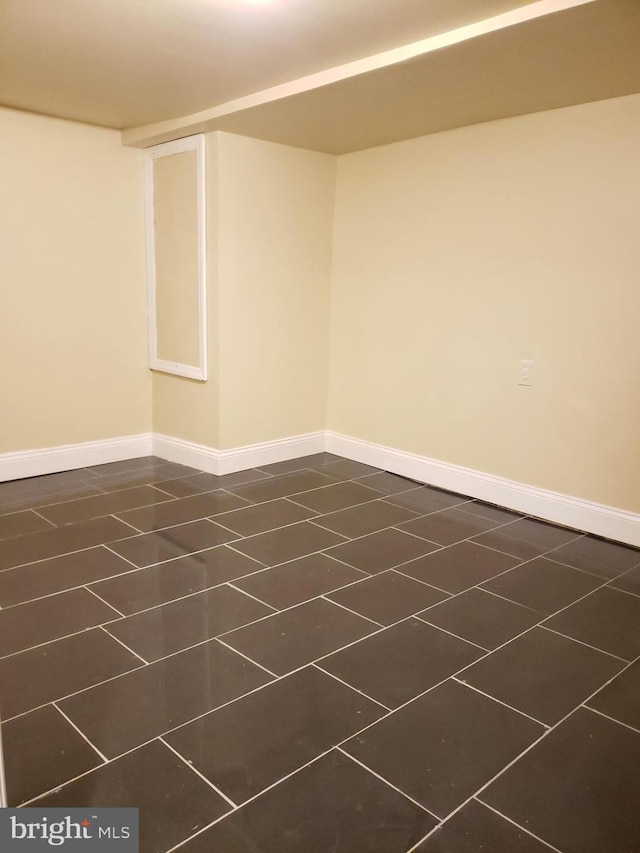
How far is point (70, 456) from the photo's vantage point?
4219mm

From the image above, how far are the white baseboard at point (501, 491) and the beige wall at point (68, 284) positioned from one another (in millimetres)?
1605

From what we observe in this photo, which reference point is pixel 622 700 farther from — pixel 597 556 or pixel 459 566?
pixel 597 556

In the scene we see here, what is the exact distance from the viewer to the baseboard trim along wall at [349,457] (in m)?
3.42

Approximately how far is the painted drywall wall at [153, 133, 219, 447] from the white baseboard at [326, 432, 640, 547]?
100 cm

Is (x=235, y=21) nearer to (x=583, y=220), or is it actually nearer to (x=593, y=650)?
(x=583, y=220)

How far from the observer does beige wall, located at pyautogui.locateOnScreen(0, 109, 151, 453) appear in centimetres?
379

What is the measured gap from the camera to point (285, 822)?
156 centimetres

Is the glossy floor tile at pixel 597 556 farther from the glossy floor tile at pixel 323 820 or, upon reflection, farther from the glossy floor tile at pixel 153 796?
the glossy floor tile at pixel 153 796

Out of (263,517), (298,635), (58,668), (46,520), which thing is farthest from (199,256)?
(58,668)

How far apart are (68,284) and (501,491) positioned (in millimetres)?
2880

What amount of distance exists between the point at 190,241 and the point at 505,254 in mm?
1868

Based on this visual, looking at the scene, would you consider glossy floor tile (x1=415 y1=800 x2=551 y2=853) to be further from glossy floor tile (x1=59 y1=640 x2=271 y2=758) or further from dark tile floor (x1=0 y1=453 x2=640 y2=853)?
glossy floor tile (x1=59 y1=640 x2=271 y2=758)

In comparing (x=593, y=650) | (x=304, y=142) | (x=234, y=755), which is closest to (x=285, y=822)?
(x=234, y=755)

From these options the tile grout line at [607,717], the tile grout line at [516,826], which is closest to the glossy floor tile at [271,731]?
the tile grout line at [516,826]
